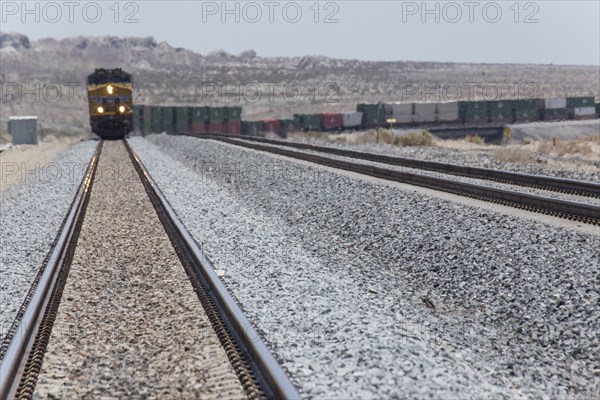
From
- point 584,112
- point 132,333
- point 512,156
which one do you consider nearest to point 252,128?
point 584,112

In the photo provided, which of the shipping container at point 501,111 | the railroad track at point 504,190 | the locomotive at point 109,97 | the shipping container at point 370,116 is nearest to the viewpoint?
the railroad track at point 504,190

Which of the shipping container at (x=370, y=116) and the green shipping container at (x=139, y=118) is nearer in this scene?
the green shipping container at (x=139, y=118)

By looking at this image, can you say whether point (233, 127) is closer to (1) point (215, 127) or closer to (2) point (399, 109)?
(1) point (215, 127)

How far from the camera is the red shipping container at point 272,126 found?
186 ft

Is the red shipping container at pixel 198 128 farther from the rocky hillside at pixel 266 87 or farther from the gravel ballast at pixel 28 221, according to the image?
the gravel ballast at pixel 28 221

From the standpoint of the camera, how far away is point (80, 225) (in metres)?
14.3

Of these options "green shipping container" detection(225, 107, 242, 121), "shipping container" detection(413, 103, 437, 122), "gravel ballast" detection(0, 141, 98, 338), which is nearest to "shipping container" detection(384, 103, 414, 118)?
"shipping container" detection(413, 103, 437, 122)

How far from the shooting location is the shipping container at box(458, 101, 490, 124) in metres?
Answer: 58.2

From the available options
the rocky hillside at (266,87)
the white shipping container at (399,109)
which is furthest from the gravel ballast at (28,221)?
the rocky hillside at (266,87)

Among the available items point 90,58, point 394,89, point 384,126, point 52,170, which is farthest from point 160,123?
point 90,58

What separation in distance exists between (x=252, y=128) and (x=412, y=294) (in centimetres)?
4682

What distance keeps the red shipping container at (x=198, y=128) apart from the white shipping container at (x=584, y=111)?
3088 cm

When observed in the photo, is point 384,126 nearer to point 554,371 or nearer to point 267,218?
point 267,218

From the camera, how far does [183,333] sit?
24.6ft
